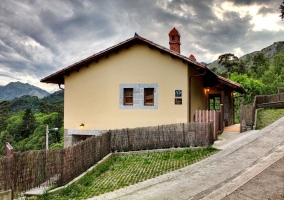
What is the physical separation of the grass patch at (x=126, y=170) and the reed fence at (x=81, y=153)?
0.48m

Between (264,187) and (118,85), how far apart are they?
1068 cm

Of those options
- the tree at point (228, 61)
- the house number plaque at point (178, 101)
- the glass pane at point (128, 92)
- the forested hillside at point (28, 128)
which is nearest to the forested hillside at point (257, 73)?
the tree at point (228, 61)

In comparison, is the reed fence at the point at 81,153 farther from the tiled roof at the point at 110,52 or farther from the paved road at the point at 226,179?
the tiled roof at the point at 110,52

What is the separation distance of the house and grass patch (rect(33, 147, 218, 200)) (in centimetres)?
342

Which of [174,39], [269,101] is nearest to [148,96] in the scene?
[174,39]

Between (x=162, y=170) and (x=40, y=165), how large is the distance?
4113 millimetres

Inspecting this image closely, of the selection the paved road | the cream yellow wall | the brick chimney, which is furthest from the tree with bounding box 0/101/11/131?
the paved road

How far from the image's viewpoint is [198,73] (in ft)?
53.2

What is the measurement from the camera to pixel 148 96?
52.0 feet

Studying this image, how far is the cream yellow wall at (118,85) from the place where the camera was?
1518cm

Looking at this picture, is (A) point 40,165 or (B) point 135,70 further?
(B) point 135,70

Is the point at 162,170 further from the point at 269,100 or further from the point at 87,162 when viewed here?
the point at 269,100

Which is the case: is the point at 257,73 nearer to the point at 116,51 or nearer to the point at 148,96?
the point at 148,96

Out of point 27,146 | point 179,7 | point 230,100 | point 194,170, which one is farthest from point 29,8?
point 27,146
